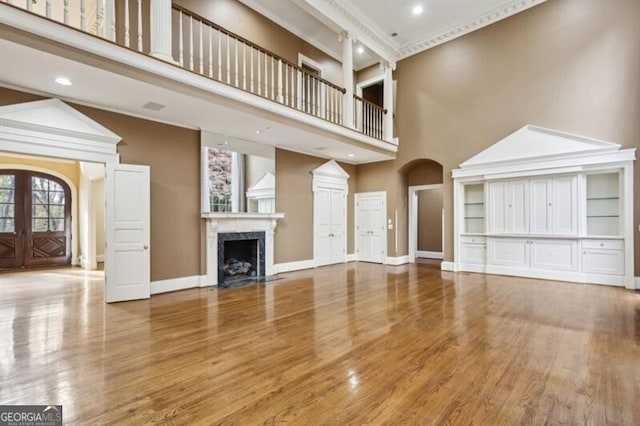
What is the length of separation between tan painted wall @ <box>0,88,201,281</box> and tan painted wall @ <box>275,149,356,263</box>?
2097 mm

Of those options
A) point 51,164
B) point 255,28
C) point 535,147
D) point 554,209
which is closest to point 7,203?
point 51,164

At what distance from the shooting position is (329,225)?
8.74 m

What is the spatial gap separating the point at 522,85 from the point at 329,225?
569 cm

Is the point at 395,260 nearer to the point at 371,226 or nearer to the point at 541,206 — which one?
the point at 371,226

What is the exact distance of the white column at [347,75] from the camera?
23.3 feet

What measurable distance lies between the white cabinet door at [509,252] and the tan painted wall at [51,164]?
1111 centimetres

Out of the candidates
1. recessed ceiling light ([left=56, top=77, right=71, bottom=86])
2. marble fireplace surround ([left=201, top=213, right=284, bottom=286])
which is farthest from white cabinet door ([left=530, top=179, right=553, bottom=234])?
recessed ceiling light ([left=56, top=77, right=71, bottom=86])

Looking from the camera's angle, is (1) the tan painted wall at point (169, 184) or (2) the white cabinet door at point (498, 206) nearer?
(1) the tan painted wall at point (169, 184)

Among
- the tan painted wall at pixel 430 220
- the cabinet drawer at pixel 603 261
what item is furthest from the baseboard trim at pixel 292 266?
the cabinet drawer at pixel 603 261

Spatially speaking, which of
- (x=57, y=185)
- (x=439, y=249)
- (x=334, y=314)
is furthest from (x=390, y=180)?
(x=57, y=185)

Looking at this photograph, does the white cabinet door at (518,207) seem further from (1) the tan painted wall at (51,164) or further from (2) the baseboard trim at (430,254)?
(1) the tan painted wall at (51,164)

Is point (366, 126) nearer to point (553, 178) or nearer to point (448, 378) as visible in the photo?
point (553, 178)

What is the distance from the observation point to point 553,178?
641 cm

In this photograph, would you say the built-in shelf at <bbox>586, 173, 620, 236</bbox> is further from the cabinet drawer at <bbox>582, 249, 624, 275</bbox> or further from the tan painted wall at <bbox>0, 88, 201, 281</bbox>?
the tan painted wall at <bbox>0, 88, 201, 281</bbox>
